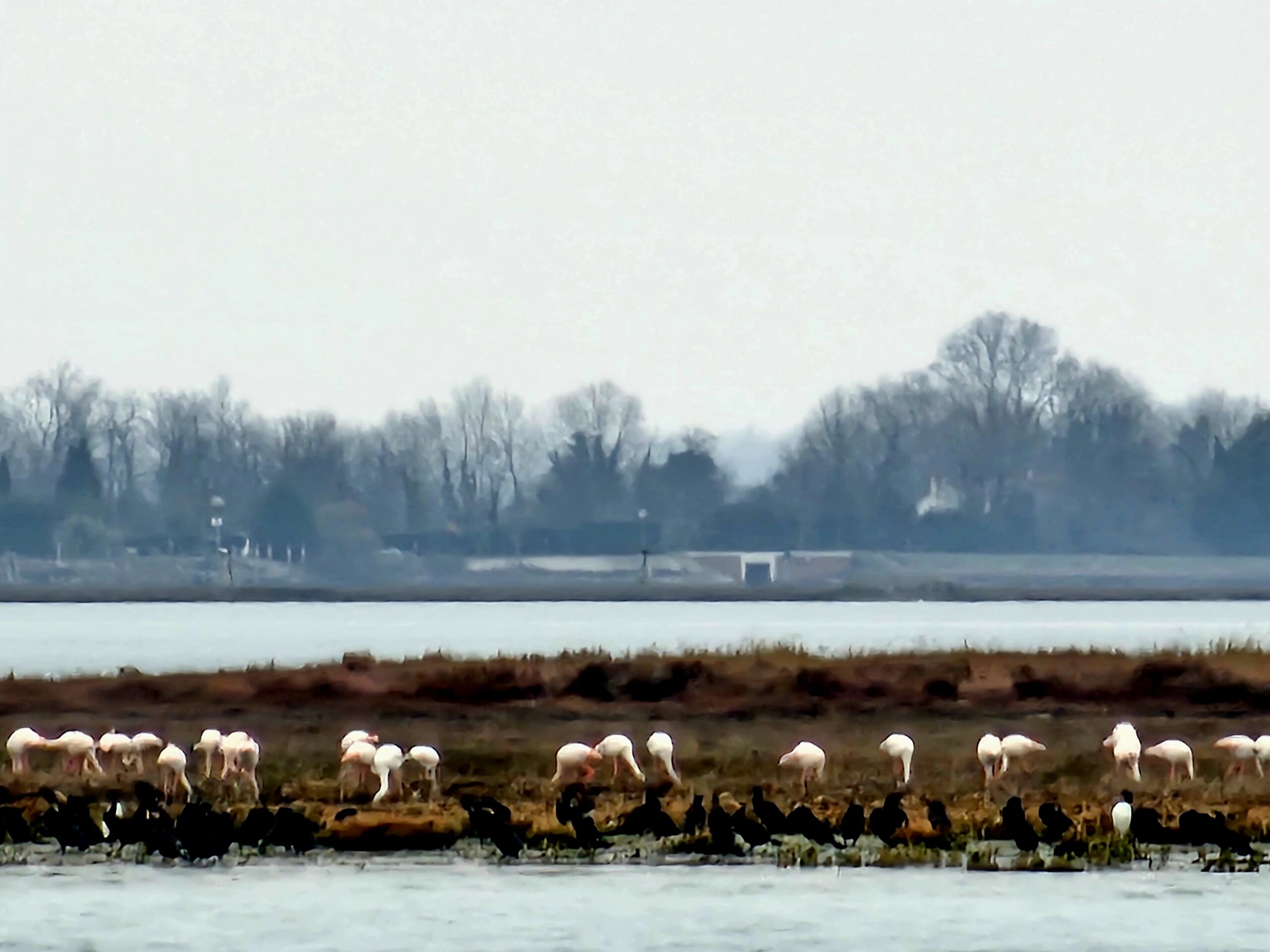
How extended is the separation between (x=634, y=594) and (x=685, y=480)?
16632 millimetres

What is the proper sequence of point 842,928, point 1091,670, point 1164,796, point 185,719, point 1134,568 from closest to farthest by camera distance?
1. point 842,928
2. point 1164,796
3. point 185,719
4. point 1091,670
5. point 1134,568

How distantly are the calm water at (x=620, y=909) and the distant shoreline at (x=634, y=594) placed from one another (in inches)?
4891

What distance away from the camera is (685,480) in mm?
167375

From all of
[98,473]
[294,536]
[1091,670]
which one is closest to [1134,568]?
[294,536]

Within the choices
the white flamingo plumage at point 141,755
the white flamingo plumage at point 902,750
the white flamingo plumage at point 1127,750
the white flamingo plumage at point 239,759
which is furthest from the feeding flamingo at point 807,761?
the white flamingo plumage at point 141,755

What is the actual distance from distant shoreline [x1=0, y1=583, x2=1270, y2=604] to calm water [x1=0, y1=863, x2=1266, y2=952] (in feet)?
408

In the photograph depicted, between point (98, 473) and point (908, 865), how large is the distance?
477 feet

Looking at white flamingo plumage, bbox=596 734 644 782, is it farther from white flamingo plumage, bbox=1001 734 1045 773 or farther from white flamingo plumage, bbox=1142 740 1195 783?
white flamingo plumage, bbox=1142 740 1195 783

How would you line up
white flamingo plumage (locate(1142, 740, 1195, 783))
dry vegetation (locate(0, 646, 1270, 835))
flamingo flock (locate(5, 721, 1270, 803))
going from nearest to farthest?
flamingo flock (locate(5, 721, 1270, 803)), white flamingo plumage (locate(1142, 740, 1195, 783)), dry vegetation (locate(0, 646, 1270, 835))

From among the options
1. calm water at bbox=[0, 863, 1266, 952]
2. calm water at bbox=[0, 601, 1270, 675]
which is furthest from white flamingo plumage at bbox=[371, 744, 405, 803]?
calm water at bbox=[0, 601, 1270, 675]

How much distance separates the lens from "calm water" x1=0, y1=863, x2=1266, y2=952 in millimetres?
19281

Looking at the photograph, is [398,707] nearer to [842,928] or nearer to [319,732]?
[319,732]

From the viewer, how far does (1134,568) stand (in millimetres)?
151750

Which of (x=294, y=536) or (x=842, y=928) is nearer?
(x=842, y=928)
